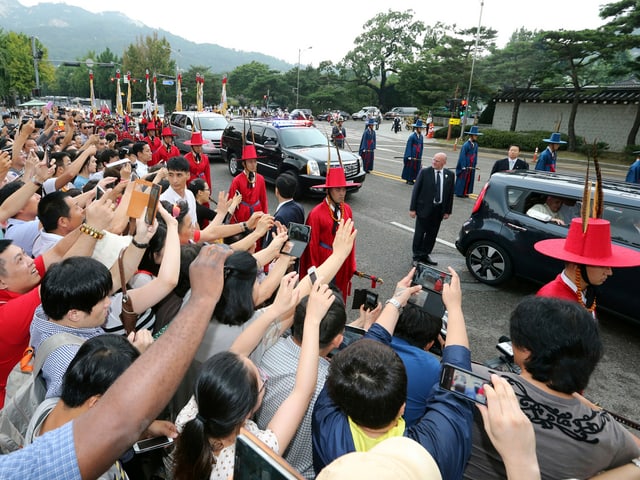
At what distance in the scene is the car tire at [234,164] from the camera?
1340 centimetres

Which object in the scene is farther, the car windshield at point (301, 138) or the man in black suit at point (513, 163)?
the car windshield at point (301, 138)

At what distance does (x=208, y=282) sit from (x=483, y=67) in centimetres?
3595

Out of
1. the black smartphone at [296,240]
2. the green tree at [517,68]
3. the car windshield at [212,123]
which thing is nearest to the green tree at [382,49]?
the green tree at [517,68]

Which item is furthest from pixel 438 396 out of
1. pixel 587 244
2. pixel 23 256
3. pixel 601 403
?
pixel 601 403

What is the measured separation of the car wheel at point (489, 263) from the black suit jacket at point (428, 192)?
938 mm

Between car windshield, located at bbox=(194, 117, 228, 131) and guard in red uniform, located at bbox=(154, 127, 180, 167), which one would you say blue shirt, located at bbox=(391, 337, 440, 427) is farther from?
car windshield, located at bbox=(194, 117, 228, 131)

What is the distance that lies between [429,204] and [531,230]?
63.2 inches

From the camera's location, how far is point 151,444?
1769 mm

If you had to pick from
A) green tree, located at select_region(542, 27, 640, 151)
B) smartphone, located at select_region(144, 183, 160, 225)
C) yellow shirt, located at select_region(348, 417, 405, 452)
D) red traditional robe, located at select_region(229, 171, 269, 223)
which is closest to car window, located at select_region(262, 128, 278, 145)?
red traditional robe, located at select_region(229, 171, 269, 223)

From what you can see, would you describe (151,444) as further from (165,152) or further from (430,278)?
(165,152)

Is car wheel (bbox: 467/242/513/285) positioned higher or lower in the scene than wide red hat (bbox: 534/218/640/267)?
lower

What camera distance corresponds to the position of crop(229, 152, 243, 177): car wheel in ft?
44.0

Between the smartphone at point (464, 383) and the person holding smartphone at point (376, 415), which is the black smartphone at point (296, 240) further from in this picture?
the smartphone at point (464, 383)

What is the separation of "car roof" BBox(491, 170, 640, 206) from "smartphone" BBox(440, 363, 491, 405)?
459cm
